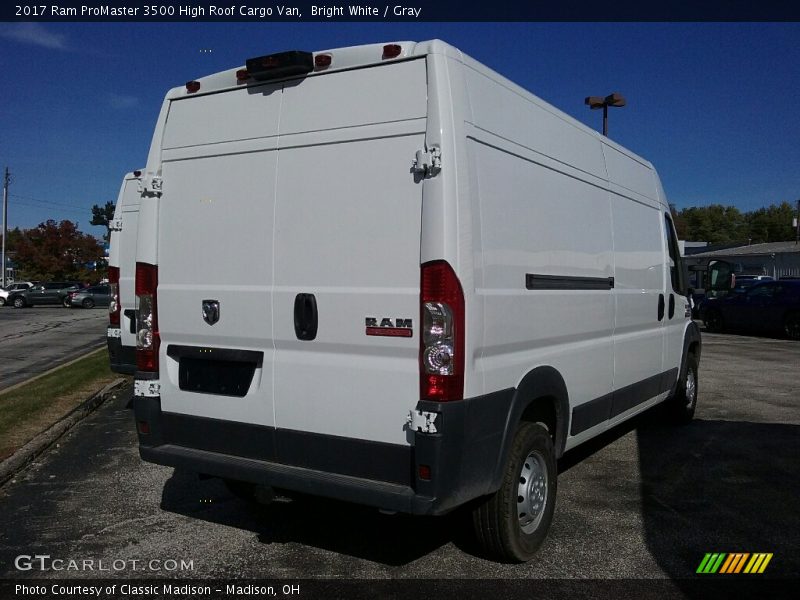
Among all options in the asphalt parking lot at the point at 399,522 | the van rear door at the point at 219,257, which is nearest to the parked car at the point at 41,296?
the asphalt parking lot at the point at 399,522

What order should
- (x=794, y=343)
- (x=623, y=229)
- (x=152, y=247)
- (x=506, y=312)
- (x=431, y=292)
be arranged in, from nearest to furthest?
(x=431, y=292)
(x=506, y=312)
(x=152, y=247)
(x=623, y=229)
(x=794, y=343)

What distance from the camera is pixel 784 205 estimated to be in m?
114

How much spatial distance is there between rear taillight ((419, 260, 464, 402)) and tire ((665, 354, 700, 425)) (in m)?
4.92

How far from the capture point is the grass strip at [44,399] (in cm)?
727

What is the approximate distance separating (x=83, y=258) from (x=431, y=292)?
230ft

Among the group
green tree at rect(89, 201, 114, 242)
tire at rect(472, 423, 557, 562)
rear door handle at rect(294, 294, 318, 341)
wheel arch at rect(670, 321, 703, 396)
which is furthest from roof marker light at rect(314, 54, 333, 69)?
green tree at rect(89, 201, 114, 242)

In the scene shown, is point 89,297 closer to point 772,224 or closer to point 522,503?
point 522,503

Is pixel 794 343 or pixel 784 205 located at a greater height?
pixel 784 205

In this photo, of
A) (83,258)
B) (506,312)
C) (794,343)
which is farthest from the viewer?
A: (83,258)

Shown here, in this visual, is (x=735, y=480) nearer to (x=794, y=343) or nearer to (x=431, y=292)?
(x=431, y=292)

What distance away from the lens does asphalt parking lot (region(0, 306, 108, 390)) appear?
45.9ft

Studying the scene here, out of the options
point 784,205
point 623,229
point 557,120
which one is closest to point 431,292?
point 557,120

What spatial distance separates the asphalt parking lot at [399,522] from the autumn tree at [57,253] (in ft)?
214

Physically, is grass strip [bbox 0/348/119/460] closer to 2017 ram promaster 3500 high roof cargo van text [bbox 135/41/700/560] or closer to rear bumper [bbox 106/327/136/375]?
rear bumper [bbox 106/327/136/375]
